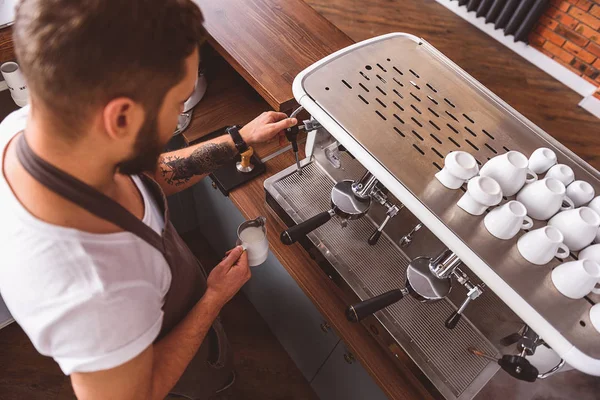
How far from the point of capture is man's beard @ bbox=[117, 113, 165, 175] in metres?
0.60

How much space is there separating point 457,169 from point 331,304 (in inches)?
21.8

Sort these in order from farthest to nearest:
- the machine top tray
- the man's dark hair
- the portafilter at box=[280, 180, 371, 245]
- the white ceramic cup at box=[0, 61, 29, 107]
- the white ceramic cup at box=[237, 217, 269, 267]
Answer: the white ceramic cup at box=[0, 61, 29, 107] → the white ceramic cup at box=[237, 217, 269, 267] → the portafilter at box=[280, 180, 371, 245] → the machine top tray → the man's dark hair

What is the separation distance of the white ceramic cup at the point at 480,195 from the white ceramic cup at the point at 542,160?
0.14 m

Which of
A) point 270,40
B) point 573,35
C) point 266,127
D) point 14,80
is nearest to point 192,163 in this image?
point 266,127

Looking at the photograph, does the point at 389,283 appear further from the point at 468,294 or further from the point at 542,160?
the point at 542,160

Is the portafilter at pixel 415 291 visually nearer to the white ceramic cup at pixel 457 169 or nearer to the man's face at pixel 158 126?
the white ceramic cup at pixel 457 169

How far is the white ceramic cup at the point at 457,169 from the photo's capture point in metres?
0.77

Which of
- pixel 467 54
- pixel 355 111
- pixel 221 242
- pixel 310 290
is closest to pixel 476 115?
pixel 355 111

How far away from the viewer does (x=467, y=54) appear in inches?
128

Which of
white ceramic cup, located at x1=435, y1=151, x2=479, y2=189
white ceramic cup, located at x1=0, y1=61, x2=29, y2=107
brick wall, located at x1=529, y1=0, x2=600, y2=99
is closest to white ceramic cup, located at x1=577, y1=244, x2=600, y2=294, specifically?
→ white ceramic cup, located at x1=435, y1=151, x2=479, y2=189

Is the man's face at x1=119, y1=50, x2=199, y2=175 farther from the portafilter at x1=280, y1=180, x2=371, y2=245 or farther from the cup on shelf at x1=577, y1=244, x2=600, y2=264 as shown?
the cup on shelf at x1=577, y1=244, x2=600, y2=264

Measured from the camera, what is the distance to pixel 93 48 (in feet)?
1.59

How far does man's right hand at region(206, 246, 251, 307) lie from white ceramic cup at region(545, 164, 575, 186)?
722 millimetres

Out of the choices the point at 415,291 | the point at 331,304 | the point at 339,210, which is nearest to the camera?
the point at 415,291
